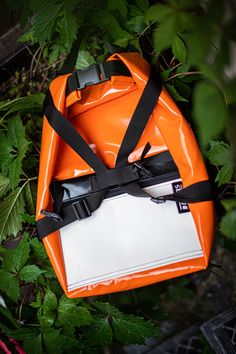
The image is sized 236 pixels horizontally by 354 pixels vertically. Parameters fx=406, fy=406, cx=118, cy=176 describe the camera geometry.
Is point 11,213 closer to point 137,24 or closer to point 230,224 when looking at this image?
point 137,24

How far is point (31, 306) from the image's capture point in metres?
1.29

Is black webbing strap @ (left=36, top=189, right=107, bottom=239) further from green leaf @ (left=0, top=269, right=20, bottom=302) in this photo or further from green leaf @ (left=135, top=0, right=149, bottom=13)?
green leaf @ (left=135, top=0, right=149, bottom=13)

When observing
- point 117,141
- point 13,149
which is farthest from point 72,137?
point 13,149

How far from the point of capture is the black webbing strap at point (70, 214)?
1042 mm

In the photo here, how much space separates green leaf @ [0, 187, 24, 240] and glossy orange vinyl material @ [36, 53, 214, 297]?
0.14 metres

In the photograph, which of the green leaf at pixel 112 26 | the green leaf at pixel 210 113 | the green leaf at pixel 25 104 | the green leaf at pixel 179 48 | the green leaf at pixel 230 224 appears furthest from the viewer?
the green leaf at pixel 25 104

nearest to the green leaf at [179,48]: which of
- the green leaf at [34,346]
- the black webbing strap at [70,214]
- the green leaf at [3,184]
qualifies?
the black webbing strap at [70,214]

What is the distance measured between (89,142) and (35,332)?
1.87 feet

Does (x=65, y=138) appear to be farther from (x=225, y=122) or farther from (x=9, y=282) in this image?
(x=225, y=122)

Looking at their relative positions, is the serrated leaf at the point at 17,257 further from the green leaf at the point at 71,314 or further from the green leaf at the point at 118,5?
the green leaf at the point at 118,5

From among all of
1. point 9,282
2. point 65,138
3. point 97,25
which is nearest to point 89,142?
point 65,138

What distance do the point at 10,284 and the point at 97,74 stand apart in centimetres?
63

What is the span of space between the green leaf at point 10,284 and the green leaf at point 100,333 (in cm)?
24

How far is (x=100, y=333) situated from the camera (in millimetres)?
1154
